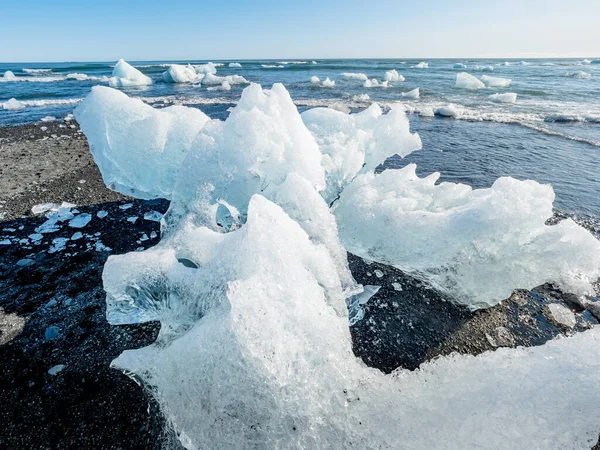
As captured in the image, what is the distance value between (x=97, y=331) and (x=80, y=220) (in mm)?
2276

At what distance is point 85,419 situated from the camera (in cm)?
186

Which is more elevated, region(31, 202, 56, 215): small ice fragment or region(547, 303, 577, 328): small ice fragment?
region(31, 202, 56, 215): small ice fragment

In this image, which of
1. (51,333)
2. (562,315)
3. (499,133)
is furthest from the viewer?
(499,133)

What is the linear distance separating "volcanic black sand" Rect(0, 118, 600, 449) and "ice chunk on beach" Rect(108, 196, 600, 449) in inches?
16.2

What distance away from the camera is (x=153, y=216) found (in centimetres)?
428

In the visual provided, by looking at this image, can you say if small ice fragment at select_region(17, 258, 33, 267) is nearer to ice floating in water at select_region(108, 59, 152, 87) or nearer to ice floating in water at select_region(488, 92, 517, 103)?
ice floating in water at select_region(488, 92, 517, 103)

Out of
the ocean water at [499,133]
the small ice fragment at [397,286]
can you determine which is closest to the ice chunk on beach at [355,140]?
the small ice fragment at [397,286]

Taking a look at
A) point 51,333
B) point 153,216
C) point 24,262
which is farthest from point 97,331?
point 153,216

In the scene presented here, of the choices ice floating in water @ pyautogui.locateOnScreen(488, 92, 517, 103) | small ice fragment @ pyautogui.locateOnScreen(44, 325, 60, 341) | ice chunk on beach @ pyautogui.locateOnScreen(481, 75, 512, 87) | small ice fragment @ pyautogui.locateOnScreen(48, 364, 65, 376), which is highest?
ice chunk on beach @ pyautogui.locateOnScreen(481, 75, 512, 87)

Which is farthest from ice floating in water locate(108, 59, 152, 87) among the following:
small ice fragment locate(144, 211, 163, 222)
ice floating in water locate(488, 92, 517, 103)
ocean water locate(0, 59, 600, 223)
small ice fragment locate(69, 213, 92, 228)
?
ice floating in water locate(488, 92, 517, 103)

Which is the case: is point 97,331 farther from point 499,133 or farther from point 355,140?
point 499,133

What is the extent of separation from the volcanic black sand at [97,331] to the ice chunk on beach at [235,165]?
1.02 meters

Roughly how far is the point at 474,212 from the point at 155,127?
3.83m

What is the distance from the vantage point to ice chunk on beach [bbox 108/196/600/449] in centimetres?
147
